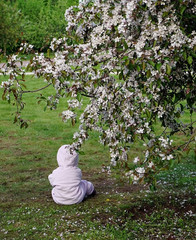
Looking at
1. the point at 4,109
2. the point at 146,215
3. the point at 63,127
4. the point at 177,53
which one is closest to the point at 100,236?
the point at 146,215

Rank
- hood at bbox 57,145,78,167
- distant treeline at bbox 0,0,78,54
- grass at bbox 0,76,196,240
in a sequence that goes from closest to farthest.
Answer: grass at bbox 0,76,196,240, hood at bbox 57,145,78,167, distant treeline at bbox 0,0,78,54

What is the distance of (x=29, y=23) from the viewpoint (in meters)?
34.6

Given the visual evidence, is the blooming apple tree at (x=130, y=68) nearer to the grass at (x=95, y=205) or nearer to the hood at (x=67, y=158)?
the grass at (x=95, y=205)

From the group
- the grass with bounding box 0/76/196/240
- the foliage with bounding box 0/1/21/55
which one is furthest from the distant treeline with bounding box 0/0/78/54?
the grass with bounding box 0/76/196/240

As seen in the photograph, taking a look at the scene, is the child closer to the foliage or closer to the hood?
the hood

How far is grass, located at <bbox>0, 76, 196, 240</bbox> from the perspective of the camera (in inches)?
212

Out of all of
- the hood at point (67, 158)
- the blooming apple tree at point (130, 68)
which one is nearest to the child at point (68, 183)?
the hood at point (67, 158)

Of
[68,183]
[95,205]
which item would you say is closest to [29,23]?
[68,183]

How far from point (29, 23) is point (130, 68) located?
32082 millimetres

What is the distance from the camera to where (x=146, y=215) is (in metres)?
5.81

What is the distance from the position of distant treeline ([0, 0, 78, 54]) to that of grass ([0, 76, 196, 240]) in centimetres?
1234

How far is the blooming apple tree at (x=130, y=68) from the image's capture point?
4.00 m

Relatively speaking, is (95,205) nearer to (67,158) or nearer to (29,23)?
(67,158)

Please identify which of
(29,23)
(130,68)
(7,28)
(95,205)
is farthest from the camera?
(29,23)
